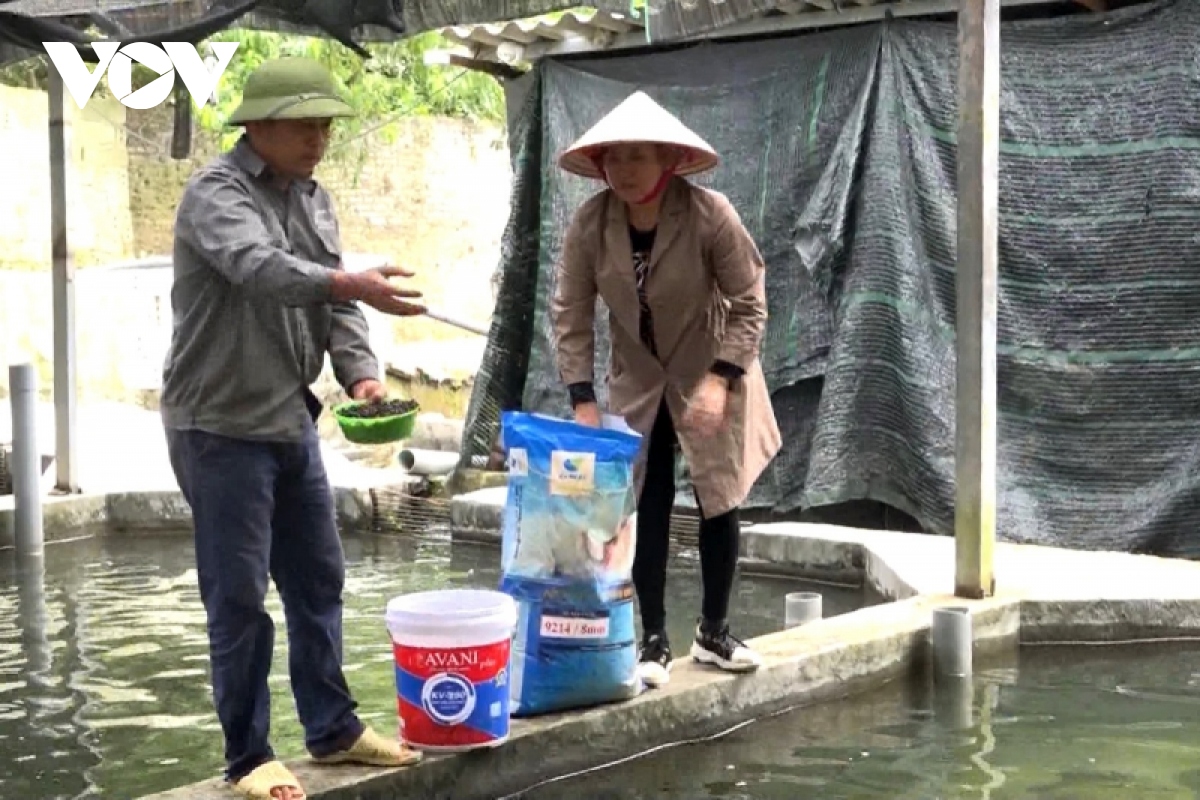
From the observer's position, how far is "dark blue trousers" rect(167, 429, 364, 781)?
3.89m

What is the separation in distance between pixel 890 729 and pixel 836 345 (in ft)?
12.7

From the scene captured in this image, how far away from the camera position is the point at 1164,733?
5.30 meters

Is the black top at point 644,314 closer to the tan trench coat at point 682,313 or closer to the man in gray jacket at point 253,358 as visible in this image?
the tan trench coat at point 682,313

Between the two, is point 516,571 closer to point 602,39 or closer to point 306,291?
point 306,291

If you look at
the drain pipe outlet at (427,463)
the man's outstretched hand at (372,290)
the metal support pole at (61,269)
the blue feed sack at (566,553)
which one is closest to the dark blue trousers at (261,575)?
the man's outstretched hand at (372,290)

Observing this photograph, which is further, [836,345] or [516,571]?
[836,345]

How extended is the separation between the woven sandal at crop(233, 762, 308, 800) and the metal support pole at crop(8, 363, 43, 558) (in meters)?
5.33

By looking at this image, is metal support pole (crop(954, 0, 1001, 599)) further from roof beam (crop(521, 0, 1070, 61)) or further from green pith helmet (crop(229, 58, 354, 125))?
green pith helmet (crop(229, 58, 354, 125))

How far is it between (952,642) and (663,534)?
56.9 inches

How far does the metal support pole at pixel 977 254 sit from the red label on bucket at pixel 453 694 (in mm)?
2579

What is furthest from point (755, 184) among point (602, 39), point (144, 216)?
point (144, 216)

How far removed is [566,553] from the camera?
4617 millimetres

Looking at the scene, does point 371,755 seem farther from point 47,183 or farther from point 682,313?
point 47,183

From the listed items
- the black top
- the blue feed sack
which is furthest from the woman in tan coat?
the blue feed sack
